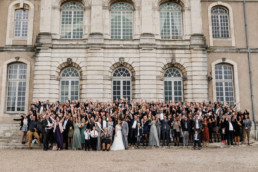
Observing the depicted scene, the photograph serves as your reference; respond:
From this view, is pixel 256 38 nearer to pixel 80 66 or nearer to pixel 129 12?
pixel 129 12

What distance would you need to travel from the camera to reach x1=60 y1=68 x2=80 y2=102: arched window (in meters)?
16.8

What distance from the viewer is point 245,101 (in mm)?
17359

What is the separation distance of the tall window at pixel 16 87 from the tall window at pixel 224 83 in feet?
48.8

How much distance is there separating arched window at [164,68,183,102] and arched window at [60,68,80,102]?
6.60 m

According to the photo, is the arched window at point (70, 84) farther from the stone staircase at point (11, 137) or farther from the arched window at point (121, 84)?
the stone staircase at point (11, 137)

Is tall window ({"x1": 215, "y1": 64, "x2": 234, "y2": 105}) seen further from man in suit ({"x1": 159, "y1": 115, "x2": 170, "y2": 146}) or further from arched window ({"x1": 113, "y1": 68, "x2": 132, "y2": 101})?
man in suit ({"x1": 159, "y1": 115, "x2": 170, "y2": 146})

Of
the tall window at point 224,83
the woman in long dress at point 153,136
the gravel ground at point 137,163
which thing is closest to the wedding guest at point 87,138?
the gravel ground at point 137,163

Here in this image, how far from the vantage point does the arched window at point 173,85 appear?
1705cm

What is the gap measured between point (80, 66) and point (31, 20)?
5726 millimetres

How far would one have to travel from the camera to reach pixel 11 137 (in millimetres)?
13016

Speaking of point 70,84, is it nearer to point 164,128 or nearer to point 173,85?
point 173,85

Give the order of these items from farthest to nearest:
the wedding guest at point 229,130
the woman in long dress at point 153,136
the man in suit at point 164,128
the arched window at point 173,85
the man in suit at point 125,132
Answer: the arched window at point 173,85, the wedding guest at point 229,130, the man in suit at point 164,128, the woman in long dress at point 153,136, the man in suit at point 125,132

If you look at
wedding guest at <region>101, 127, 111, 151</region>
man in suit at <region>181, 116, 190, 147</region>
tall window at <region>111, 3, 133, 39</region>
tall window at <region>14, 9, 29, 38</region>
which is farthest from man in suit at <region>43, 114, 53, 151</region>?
tall window at <region>14, 9, 29, 38</region>

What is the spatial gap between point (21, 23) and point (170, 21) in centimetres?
1180
